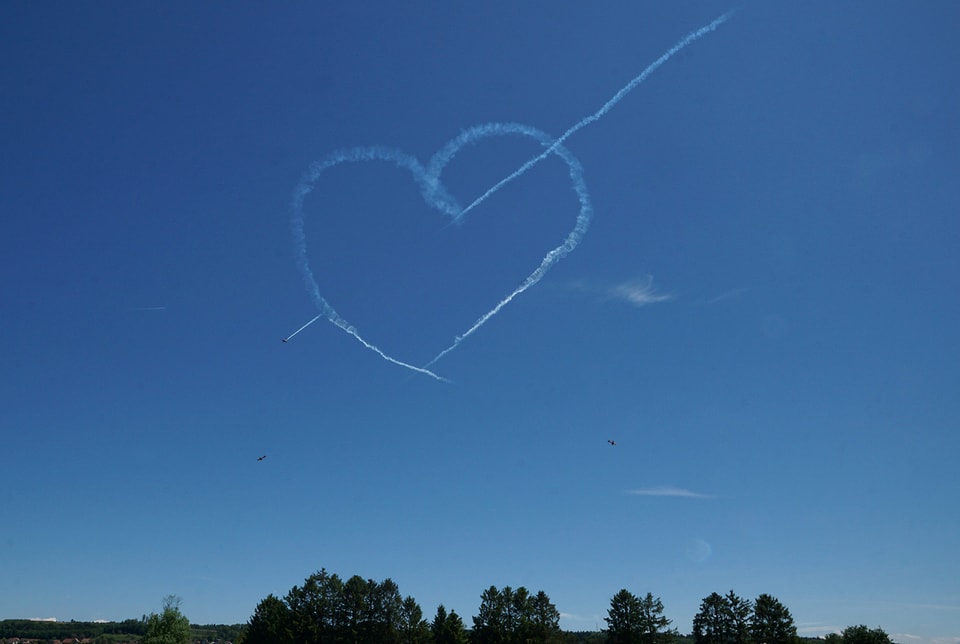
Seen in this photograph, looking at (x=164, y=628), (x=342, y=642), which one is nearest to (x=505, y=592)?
(x=342, y=642)

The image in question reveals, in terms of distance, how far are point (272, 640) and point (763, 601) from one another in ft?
233

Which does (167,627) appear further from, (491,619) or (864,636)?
(864,636)

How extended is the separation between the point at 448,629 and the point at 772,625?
45.4 meters

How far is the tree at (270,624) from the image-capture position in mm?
91250

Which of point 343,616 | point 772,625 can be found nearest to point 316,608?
point 343,616

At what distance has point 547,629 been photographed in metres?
87.4

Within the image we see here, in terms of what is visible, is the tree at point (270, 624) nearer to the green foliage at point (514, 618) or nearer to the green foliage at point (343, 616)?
the green foliage at point (343, 616)

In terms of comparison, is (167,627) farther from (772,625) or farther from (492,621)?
(772,625)

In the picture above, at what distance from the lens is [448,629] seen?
91000 mm

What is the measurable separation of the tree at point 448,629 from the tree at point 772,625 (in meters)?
40.5

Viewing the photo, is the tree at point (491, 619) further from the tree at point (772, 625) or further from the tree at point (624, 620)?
the tree at point (772, 625)

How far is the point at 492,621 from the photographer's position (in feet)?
295

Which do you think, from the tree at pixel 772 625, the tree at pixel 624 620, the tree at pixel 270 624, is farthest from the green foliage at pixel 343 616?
the tree at pixel 772 625

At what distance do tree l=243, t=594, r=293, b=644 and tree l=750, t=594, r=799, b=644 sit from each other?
65.3m
